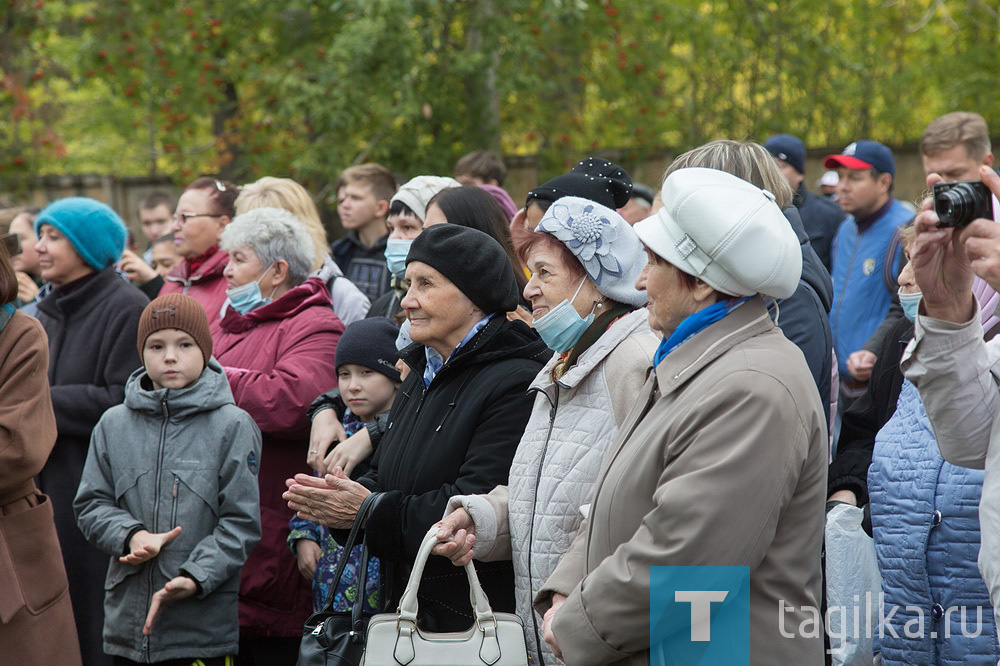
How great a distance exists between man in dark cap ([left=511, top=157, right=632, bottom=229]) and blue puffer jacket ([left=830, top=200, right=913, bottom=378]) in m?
2.29

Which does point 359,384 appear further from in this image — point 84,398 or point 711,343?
point 711,343

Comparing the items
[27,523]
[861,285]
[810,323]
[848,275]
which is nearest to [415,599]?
[810,323]

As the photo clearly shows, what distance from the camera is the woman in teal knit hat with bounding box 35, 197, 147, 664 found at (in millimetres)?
4938

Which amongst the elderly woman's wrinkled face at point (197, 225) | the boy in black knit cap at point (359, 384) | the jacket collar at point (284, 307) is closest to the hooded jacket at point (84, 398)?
the jacket collar at point (284, 307)

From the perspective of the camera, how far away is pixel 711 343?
2.51 metres

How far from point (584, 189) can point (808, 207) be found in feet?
12.4

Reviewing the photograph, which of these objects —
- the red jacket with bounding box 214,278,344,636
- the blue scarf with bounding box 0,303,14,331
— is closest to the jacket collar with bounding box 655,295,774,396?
the red jacket with bounding box 214,278,344,636

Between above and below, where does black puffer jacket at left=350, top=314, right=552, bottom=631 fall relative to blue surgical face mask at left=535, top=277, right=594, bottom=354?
below

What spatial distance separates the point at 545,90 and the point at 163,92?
377cm

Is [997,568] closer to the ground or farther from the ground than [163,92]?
closer to the ground

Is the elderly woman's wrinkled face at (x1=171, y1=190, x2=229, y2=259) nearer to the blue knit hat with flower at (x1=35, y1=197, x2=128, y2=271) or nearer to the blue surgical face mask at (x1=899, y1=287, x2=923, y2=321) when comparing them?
the blue knit hat with flower at (x1=35, y1=197, x2=128, y2=271)

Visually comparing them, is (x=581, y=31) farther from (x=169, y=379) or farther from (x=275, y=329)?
(x=169, y=379)

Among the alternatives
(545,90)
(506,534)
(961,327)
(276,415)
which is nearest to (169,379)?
(276,415)

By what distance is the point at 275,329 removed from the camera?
493 centimetres
